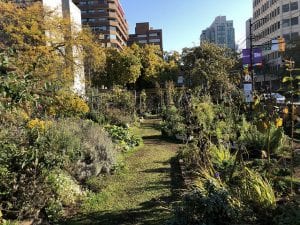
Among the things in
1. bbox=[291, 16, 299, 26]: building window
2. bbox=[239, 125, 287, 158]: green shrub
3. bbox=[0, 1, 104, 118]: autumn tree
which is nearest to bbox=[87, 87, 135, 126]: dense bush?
bbox=[0, 1, 104, 118]: autumn tree

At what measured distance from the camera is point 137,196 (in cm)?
659

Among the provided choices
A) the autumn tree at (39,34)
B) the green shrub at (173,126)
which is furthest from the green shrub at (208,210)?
the autumn tree at (39,34)

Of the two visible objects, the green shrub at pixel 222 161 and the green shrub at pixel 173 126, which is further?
the green shrub at pixel 173 126

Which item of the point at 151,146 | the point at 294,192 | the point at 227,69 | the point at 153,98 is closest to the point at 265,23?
the point at 227,69

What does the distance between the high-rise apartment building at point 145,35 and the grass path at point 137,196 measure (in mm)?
129135

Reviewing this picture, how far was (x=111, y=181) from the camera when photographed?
25.3ft

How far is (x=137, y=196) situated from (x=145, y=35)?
134 m

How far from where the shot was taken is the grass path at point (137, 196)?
18.0ft

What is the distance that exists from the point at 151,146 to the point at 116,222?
7.17 m

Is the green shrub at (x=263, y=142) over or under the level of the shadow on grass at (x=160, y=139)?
over

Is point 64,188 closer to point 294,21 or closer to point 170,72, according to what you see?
point 170,72

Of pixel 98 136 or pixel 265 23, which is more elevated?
pixel 265 23

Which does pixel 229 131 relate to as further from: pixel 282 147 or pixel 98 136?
pixel 98 136

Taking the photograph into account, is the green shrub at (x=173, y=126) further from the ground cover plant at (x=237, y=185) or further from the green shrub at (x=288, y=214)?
the green shrub at (x=288, y=214)
